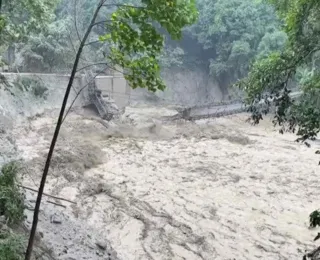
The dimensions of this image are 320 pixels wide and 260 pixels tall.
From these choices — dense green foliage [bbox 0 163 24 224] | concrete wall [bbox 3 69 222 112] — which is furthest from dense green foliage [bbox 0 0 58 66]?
concrete wall [bbox 3 69 222 112]

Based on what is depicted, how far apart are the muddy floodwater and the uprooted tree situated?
3151 millimetres

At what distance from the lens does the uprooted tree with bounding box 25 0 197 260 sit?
8.62 feet

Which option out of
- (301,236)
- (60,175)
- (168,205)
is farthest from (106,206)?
(301,236)

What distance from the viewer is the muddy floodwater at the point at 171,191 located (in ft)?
22.5

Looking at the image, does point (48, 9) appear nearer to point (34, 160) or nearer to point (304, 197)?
point (34, 160)

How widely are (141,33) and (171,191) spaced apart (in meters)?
7.56

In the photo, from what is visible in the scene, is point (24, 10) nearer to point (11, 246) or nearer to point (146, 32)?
point (11, 246)

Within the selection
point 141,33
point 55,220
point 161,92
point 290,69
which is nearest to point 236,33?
point 161,92

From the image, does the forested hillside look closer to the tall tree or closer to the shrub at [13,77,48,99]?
the tall tree

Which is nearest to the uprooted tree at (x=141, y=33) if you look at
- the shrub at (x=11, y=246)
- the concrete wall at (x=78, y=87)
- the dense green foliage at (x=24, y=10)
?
the shrub at (x=11, y=246)

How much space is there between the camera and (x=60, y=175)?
1014 cm

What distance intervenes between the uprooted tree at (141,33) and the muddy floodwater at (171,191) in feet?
10.3

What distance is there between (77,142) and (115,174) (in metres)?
3.00

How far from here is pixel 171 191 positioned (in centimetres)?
995
